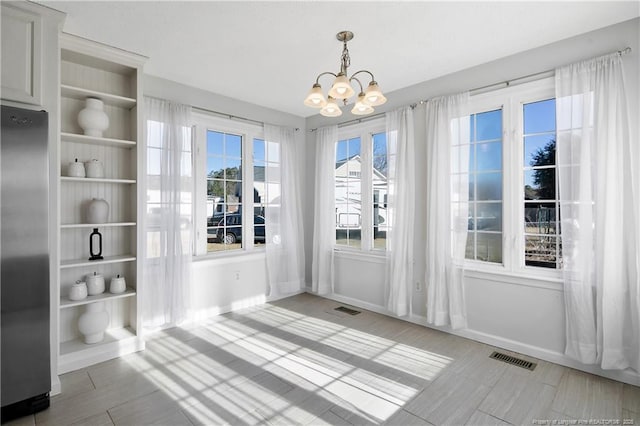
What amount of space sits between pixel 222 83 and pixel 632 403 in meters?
4.73

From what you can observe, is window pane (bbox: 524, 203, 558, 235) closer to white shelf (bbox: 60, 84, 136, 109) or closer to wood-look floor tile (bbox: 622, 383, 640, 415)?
wood-look floor tile (bbox: 622, 383, 640, 415)

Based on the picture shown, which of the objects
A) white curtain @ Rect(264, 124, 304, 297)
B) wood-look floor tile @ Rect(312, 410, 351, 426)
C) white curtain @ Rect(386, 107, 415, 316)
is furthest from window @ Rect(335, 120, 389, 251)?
wood-look floor tile @ Rect(312, 410, 351, 426)

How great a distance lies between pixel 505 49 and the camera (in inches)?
117

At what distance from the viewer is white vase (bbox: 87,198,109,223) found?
9.68 ft

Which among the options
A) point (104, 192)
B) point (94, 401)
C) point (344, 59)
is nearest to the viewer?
point (94, 401)

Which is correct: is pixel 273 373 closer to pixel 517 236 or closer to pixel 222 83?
pixel 517 236

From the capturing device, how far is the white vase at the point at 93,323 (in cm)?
287

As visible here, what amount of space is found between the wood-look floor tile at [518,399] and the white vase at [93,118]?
395 cm

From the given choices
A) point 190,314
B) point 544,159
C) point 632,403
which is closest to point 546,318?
point 632,403

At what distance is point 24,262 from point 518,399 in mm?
3600

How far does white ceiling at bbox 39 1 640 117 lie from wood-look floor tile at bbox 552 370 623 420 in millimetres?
2882

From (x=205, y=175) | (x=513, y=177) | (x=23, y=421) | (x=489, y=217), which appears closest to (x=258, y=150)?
(x=205, y=175)

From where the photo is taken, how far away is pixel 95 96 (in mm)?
2996

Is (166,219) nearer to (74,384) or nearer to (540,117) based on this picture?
(74,384)
